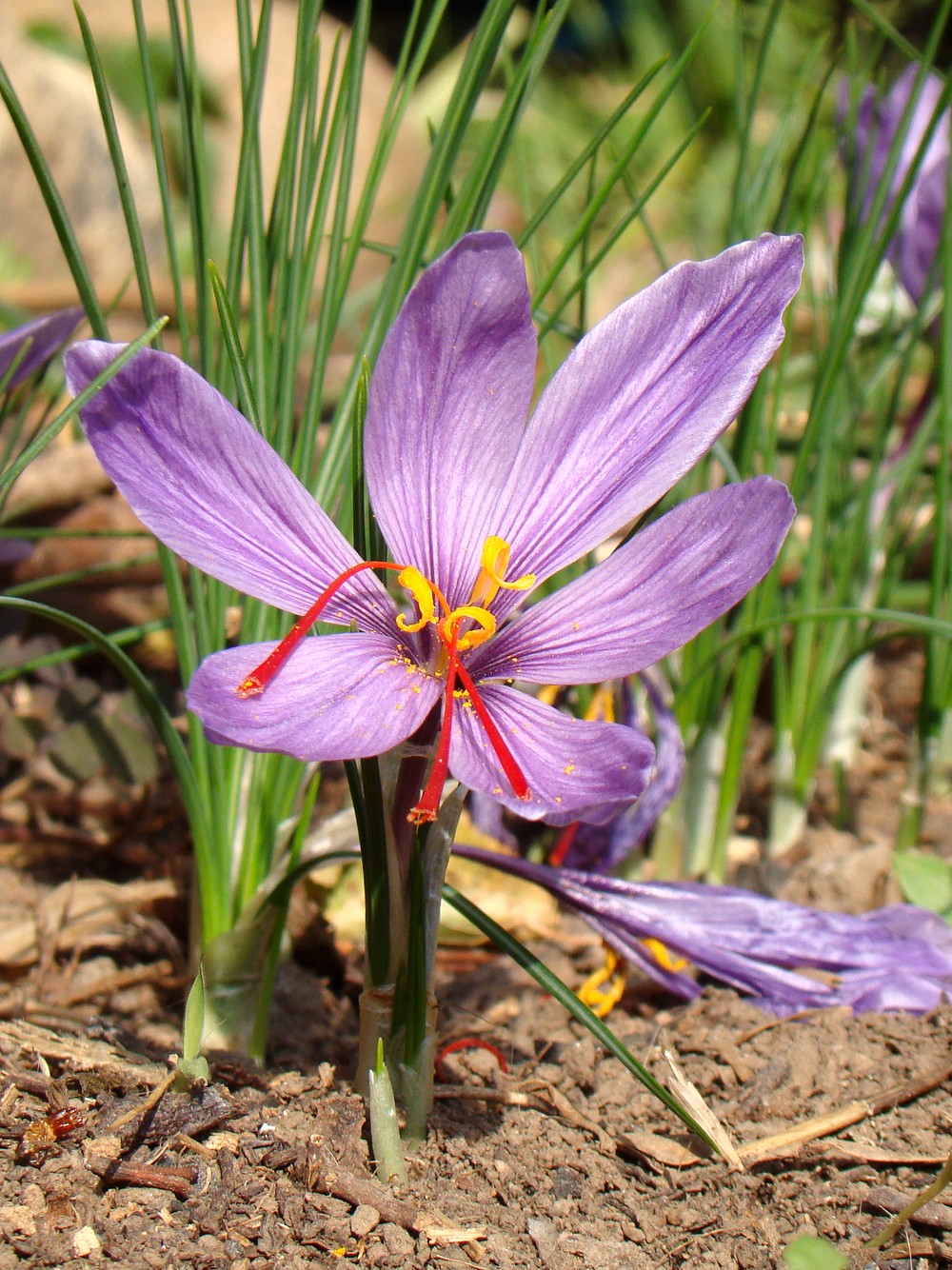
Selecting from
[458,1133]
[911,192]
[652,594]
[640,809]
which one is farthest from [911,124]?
[458,1133]

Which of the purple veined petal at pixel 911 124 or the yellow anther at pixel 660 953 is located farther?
the purple veined petal at pixel 911 124

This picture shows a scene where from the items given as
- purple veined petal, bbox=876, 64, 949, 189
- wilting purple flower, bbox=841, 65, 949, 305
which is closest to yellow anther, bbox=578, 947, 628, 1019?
wilting purple flower, bbox=841, 65, 949, 305

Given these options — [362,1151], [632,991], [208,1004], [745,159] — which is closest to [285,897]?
[208,1004]

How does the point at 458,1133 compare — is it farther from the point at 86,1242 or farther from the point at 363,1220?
the point at 86,1242

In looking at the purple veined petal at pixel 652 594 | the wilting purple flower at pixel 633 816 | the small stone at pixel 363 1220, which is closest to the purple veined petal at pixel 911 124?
the wilting purple flower at pixel 633 816

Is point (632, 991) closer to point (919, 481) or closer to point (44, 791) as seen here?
point (44, 791)

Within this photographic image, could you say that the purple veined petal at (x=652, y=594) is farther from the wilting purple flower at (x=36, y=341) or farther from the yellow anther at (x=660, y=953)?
the wilting purple flower at (x=36, y=341)
